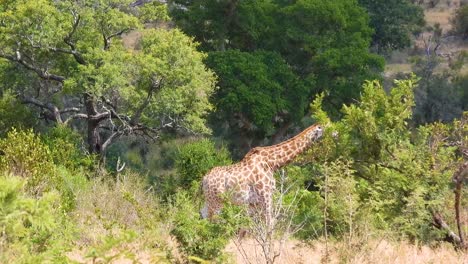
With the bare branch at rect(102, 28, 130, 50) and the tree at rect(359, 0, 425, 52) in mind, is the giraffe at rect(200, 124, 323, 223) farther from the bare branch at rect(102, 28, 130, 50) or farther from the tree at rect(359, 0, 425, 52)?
the tree at rect(359, 0, 425, 52)

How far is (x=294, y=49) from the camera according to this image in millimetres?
30812

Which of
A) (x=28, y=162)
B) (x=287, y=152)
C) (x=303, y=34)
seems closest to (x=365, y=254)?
(x=287, y=152)

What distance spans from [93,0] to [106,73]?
6.47 ft

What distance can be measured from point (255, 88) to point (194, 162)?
541cm

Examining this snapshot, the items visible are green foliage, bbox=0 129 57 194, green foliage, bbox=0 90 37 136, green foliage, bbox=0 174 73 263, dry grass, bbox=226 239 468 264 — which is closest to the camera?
green foliage, bbox=0 174 73 263

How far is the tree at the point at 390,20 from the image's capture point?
39906 millimetres

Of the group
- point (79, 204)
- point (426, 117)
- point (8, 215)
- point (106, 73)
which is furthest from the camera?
point (426, 117)

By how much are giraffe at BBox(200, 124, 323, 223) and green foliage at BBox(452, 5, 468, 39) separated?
38238 mm

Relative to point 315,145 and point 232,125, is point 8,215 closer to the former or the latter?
point 315,145

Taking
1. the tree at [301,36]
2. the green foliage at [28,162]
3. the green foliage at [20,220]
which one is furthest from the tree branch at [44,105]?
the green foliage at [20,220]

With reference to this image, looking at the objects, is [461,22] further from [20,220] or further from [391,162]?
[20,220]

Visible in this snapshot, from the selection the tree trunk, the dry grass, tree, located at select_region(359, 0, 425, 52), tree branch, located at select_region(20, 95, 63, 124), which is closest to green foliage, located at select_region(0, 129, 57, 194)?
the tree trunk

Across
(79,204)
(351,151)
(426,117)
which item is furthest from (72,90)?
(426,117)

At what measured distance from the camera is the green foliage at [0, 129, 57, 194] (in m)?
17.8
